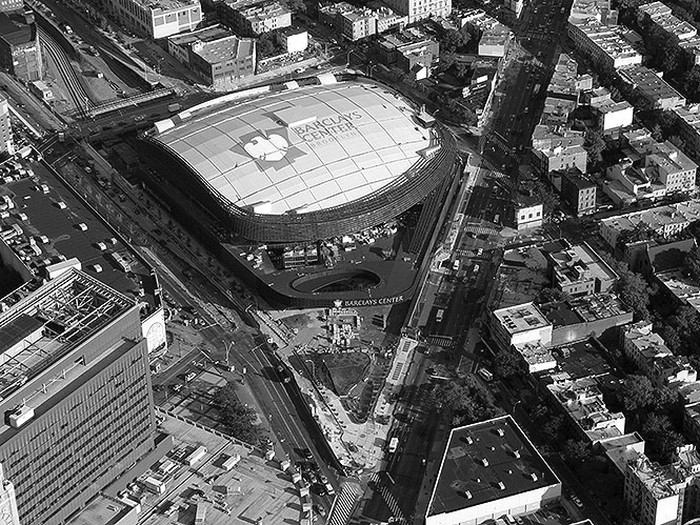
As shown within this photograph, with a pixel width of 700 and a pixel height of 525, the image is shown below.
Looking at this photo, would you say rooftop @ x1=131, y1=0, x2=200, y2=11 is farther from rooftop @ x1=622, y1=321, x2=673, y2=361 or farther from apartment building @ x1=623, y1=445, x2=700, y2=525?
apartment building @ x1=623, y1=445, x2=700, y2=525

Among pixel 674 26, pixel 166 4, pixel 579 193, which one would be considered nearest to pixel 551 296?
pixel 579 193

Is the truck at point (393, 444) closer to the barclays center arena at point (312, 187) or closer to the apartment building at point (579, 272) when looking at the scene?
the barclays center arena at point (312, 187)

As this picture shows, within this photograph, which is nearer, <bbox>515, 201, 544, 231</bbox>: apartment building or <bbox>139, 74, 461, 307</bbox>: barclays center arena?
<bbox>139, 74, 461, 307</bbox>: barclays center arena

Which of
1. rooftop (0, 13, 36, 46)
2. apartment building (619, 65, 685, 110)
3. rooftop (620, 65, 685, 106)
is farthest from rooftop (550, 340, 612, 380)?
rooftop (0, 13, 36, 46)

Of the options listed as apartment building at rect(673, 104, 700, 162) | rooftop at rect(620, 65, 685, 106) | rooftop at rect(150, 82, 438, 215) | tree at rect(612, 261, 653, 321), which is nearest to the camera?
tree at rect(612, 261, 653, 321)

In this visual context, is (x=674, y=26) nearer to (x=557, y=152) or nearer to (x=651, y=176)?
(x=557, y=152)

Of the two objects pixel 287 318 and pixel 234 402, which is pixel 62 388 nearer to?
pixel 234 402

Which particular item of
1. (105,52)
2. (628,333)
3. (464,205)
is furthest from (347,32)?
(628,333)
